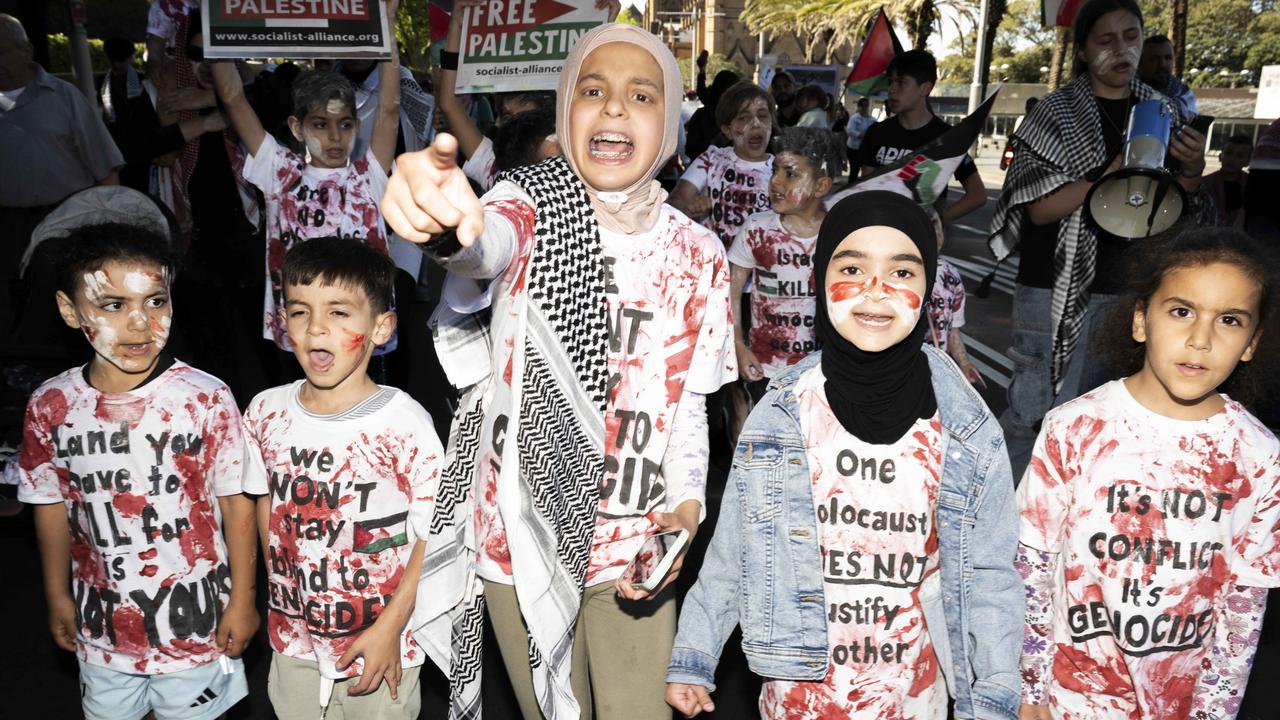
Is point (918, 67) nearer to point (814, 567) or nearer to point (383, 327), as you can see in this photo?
point (383, 327)

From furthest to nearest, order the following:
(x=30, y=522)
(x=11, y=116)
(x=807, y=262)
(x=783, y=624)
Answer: (x=11, y=116)
(x=30, y=522)
(x=807, y=262)
(x=783, y=624)

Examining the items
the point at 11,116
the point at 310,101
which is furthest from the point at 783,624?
the point at 11,116

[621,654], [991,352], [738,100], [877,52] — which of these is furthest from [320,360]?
[877,52]

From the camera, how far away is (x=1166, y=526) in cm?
239

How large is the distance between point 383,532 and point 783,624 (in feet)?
3.67

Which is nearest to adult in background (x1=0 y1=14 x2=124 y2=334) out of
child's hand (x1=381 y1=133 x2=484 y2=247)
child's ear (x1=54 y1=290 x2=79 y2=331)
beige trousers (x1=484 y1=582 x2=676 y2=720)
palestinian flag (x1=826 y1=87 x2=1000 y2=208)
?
child's ear (x1=54 y1=290 x2=79 y2=331)

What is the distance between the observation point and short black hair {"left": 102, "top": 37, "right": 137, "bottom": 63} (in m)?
11.0

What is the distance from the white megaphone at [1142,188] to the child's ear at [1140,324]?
1.16 metres

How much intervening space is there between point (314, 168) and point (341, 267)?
192cm

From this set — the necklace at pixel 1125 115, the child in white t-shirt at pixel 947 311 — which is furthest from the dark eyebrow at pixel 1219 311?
the child in white t-shirt at pixel 947 311

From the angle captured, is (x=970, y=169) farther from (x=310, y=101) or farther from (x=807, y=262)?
(x=310, y=101)

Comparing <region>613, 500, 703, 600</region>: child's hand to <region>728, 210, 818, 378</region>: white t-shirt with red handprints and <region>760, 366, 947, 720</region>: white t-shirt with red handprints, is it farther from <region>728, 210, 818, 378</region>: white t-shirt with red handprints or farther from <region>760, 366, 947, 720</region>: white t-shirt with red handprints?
<region>728, 210, 818, 378</region>: white t-shirt with red handprints

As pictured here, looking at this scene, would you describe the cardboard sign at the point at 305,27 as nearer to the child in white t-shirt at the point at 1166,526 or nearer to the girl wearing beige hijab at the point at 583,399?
the girl wearing beige hijab at the point at 583,399

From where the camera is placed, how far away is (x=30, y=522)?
5.29m
